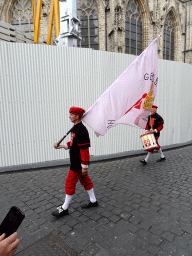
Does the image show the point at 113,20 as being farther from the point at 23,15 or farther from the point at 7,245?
the point at 7,245

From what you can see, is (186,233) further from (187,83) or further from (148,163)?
(187,83)

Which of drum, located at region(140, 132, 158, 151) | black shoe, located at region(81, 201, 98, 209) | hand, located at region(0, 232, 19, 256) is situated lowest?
black shoe, located at region(81, 201, 98, 209)

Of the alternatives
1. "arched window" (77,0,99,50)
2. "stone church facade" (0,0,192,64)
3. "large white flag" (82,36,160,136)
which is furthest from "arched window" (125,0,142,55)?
"large white flag" (82,36,160,136)

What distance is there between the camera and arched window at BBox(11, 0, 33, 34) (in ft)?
57.0

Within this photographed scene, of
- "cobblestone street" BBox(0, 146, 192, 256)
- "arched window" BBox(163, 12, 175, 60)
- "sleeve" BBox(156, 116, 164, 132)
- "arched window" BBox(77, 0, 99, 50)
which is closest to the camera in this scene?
"cobblestone street" BBox(0, 146, 192, 256)

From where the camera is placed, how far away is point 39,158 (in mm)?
6289


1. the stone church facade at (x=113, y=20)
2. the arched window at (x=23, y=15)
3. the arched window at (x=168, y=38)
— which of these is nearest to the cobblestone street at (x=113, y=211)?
the stone church facade at (x=113, y=20)

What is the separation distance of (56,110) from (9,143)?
1.82 meters

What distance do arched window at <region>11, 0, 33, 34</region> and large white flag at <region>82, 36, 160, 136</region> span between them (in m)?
17.0

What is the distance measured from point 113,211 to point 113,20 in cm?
1725

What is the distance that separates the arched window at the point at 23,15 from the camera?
17359 millimetres

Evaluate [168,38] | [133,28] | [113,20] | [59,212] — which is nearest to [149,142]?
[59,212]

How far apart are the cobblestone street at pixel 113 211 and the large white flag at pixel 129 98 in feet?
4.92

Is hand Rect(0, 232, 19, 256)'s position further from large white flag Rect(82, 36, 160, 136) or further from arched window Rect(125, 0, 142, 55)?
arched window Rect(125, 0, 142, 55)
